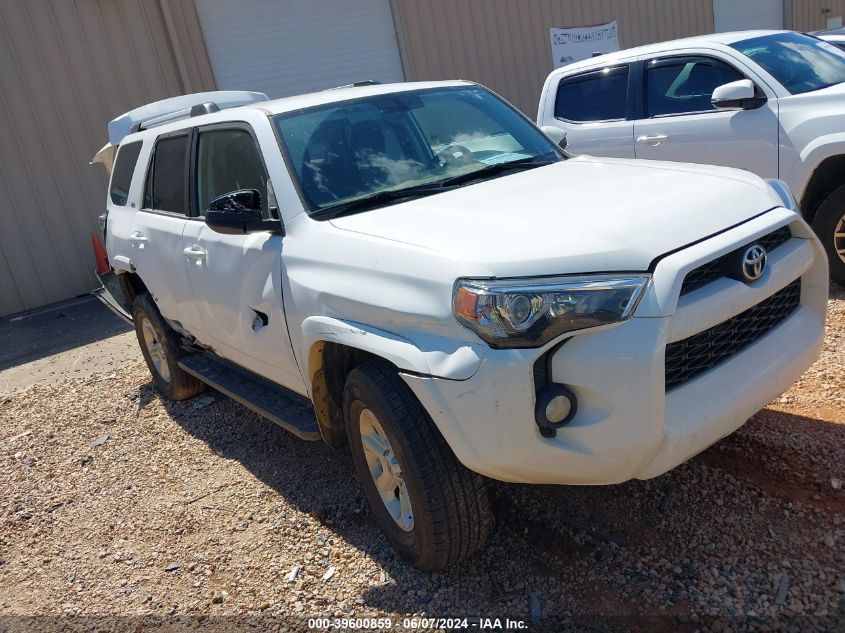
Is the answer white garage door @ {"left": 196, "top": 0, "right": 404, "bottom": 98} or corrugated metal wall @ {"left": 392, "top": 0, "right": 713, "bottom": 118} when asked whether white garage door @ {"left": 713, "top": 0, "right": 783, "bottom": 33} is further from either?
white garage door @ {"left": 196, "top": 0, "right": 404, "bottom": 98}

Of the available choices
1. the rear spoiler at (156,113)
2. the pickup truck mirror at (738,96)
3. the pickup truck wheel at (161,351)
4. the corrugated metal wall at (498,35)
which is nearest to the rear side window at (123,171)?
the rear spoiler at (156,113)

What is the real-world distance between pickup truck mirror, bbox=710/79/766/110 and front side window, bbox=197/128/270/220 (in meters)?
3.50

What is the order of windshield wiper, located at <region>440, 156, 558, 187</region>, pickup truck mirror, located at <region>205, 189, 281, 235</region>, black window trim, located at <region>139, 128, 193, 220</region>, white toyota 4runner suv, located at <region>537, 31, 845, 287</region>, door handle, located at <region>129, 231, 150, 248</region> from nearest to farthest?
pickup truck mirror, located at <region>205, 189, 281, 235</region> → windshield wiper, located at <region>440, 156, 558, 187</region> → black window trim, located at <region>139, 128, 193, 220</region> → door handle, located at <region>129, 231, 150, 248</region> → white toyota 4runner suv, located at <region>537, 31, 845, 287</region>

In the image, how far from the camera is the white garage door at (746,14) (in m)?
15.6

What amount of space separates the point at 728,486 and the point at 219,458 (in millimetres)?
2922

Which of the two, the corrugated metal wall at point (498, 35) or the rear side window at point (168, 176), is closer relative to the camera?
the rear side window at point (168, 176)

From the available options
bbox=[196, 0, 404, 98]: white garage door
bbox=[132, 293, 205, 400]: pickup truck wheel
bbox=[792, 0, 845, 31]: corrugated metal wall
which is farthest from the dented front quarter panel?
bbox=[792, 0, 845, 31]: corrugated metal wall

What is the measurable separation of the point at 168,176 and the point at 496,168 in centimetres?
226

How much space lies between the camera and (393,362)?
253 cm

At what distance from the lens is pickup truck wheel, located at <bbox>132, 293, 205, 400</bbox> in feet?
16.6

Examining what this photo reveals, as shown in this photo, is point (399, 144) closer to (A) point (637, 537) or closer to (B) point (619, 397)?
(B) point (619, 397)

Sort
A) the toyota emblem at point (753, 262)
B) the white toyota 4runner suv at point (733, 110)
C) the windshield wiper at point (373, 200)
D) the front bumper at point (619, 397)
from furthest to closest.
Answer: the white toyota 4runner suv at point (733, 110)
the windshield wiper at point (373, 200)
the toyota emblem at point (753, 262)
the front bumper at point (619, 397)

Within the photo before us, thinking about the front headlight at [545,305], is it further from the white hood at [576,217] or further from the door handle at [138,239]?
the door handle at [138,239]

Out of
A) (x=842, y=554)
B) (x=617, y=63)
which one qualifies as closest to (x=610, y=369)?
(x=842, y=554)
